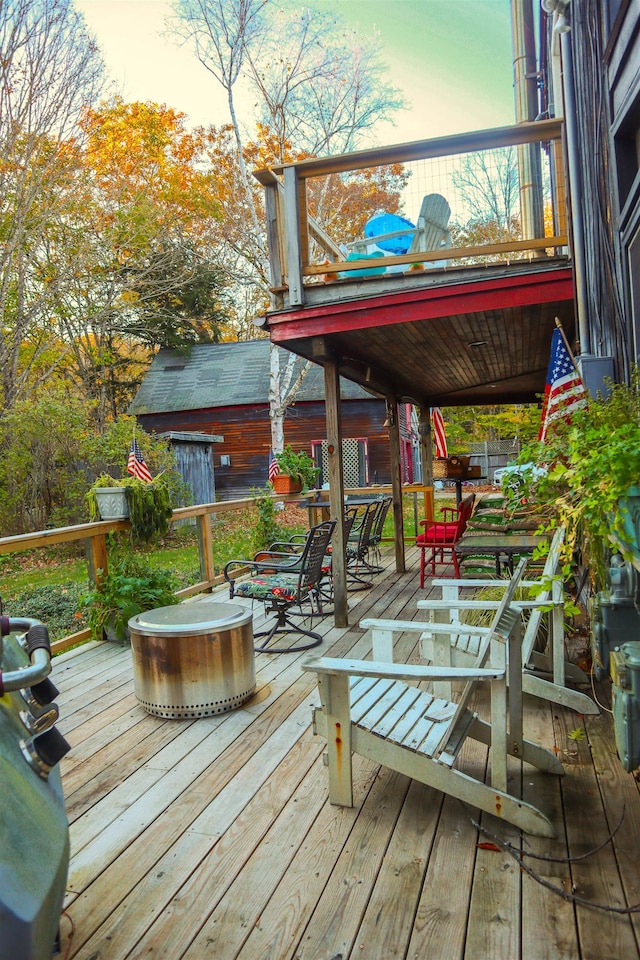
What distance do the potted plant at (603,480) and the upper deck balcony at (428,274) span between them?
90.4 inches

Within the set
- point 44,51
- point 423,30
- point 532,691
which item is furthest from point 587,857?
point 423,30

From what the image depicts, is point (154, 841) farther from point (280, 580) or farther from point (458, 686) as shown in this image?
point (280, 580)

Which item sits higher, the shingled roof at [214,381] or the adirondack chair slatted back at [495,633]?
the shingled roof at [214,381]

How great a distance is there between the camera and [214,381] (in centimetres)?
2141

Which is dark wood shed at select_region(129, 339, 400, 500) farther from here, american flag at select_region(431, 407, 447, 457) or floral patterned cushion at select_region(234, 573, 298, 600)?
floral patterned cushion at select_region(234, 573, 298, 600)

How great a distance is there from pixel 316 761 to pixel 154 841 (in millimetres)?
887

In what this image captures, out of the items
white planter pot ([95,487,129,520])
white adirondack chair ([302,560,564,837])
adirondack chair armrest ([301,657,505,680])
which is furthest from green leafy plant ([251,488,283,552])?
adirondack chair armrest ([301,657,505,680])

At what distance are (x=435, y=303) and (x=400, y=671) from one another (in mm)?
3134

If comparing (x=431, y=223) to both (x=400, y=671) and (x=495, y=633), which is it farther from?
(x=400, y=671)

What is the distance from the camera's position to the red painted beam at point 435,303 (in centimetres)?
471

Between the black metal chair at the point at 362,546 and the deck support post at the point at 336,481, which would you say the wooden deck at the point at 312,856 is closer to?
the deck support post at the point at 336,481

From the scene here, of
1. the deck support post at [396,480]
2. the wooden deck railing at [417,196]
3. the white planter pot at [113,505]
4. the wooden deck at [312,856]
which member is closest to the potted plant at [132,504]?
the white planter pot at [113,505]

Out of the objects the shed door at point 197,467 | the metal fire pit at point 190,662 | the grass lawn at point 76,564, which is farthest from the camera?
the shed door at point 197,467

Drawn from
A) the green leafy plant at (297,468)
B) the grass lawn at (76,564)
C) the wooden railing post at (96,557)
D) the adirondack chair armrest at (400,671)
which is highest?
the green leafy plant at (297,468)
